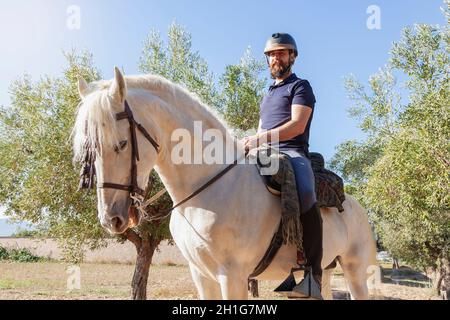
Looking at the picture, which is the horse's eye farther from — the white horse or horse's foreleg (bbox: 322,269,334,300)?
horse's foreleg (bbox: 322,269,334,300)

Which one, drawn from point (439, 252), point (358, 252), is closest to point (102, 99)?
point (358, 252)

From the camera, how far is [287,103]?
13.2ft

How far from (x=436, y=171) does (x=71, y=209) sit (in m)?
12.7

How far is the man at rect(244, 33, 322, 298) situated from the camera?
3.66 m

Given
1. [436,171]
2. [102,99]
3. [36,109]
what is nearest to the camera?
[102,99]

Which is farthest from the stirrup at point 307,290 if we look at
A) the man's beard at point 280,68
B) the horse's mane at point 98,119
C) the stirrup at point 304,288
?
the man's beard at point 280,68

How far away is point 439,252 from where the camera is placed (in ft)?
93.0

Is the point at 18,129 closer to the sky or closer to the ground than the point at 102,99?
closer to the sky

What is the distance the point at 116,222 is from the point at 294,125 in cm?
194

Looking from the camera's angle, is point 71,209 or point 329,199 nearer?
point 329,199

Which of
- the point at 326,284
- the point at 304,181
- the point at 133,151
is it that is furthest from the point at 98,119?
the point at 326,284

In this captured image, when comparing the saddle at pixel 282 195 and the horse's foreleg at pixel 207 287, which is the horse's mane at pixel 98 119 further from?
the horse's foreleg at pixel 207 287

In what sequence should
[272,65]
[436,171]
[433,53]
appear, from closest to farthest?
[272,65] → [436,171] → [433,53]

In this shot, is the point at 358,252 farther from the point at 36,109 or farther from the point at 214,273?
the point at 36,109
